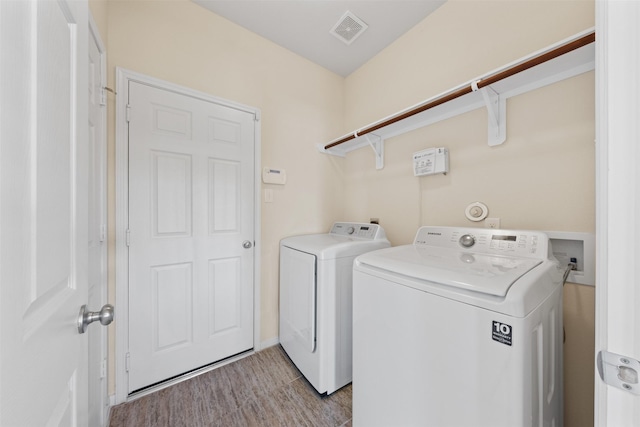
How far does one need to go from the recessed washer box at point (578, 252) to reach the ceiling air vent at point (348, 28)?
1962mm

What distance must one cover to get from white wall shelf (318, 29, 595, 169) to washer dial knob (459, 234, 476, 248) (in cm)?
61

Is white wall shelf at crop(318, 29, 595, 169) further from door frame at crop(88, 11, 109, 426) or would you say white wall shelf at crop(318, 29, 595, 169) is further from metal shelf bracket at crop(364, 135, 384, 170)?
door frame at crop(88, 11, 109, 426)

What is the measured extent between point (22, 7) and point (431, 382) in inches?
55.8

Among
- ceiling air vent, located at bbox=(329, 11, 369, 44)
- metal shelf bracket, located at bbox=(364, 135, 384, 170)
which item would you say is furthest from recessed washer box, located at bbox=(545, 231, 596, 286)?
ceiling air vent, located at bbox=(329, 11, 369, 44)

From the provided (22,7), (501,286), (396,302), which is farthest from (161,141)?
(501,286)

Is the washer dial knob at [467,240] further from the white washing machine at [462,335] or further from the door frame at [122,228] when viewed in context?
the door frame at [122,228]

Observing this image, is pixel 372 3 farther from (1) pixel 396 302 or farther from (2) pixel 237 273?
(2) pixel 237 273

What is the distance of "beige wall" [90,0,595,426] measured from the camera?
1.17 meters

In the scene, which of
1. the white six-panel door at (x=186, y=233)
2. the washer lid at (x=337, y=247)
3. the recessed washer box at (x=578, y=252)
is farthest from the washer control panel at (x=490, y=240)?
the white six-panel door at (x=186, y=233)

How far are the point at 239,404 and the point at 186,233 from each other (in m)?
1.20

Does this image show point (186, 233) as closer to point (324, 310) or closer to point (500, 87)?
point (324, 310)
